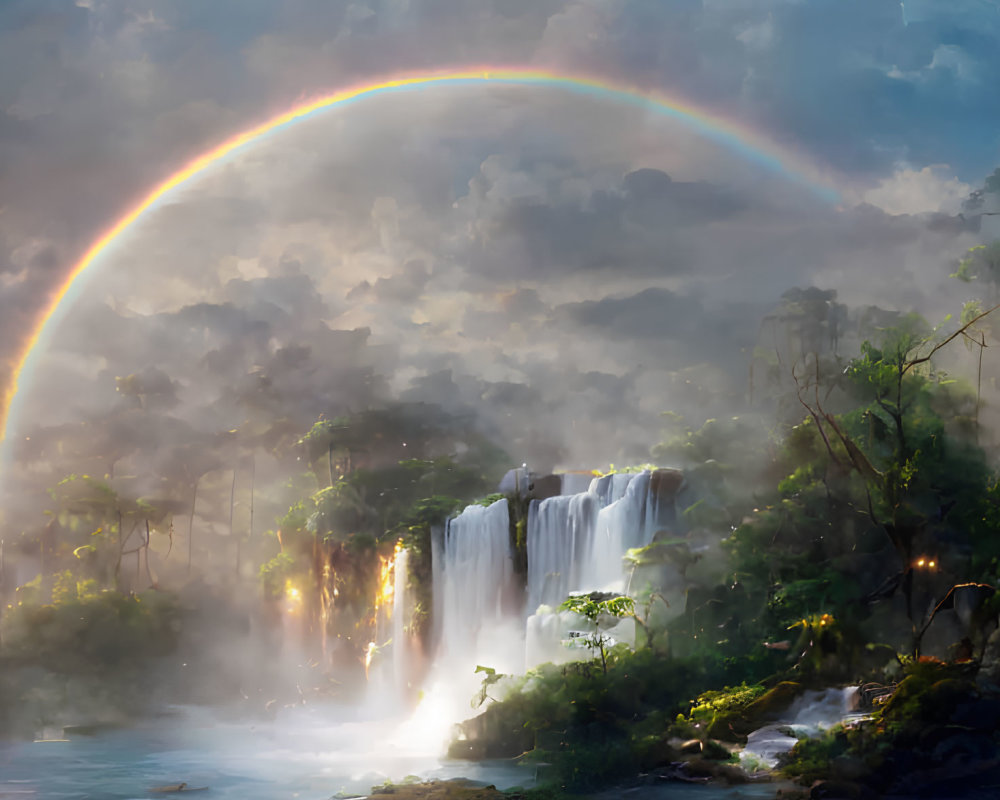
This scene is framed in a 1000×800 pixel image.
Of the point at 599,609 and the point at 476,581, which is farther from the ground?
the point at 476,581

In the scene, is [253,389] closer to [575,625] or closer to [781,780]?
[575,625]

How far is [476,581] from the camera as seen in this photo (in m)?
38.0

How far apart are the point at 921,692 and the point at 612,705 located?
297 inches

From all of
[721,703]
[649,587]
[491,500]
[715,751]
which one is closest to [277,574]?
[491,500]

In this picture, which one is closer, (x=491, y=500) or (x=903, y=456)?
(x=903, y=456)

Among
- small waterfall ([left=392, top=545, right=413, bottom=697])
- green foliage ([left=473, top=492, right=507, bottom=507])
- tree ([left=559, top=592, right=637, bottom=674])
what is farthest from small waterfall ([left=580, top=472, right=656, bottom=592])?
small waterfall ([left=392, top=545, right=413, bottom=697])

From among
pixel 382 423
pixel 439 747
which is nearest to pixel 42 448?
pixel 382 423

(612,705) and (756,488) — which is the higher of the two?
(756,488)

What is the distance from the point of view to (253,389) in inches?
2714

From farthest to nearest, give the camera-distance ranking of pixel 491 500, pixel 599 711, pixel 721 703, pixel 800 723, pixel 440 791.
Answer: pixel 491 500, pixel 599 711, pixel 721 703, pixel 440 791, pixel 800 723

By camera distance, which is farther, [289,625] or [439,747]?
[289,625]

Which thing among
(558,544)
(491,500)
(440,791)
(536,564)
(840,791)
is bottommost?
(440,791)

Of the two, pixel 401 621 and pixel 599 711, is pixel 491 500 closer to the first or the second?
pixel 401 621

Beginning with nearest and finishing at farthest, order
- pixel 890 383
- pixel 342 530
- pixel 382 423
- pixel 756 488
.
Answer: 1. pixel 890 383
2. pixel 756 488
3. pixel 342 530
4. pixel 382 423
